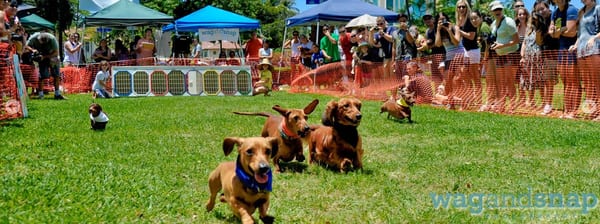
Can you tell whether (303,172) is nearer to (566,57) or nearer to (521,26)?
(566,57)

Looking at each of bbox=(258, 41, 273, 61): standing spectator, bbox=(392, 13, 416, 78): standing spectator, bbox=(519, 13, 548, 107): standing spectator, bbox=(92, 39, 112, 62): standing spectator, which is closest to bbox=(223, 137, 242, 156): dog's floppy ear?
bbox=(519, 13, 548, 107): standing spectator

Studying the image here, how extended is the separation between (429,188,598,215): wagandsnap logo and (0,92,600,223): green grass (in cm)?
9

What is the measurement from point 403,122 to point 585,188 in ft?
15.8

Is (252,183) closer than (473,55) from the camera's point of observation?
Yes

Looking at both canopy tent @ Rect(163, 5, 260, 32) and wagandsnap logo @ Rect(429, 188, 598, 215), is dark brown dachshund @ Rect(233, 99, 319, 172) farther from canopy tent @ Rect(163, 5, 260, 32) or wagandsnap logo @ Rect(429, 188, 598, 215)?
canopy tent @ Rect(163, 5, 260, 32)

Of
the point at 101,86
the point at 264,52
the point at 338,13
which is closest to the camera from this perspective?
the point at 101,86

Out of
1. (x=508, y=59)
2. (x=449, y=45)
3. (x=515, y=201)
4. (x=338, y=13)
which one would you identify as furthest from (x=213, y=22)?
(x=515, y=201)

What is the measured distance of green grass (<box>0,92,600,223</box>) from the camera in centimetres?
394

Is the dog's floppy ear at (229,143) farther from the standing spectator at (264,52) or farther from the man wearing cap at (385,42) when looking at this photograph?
the standing spectator at (264,52)

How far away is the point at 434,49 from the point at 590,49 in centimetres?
355

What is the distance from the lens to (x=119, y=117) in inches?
399

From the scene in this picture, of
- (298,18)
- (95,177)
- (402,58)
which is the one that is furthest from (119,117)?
(298,18)

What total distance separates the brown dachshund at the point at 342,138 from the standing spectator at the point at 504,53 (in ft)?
20.1

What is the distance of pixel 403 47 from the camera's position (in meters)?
14.2
